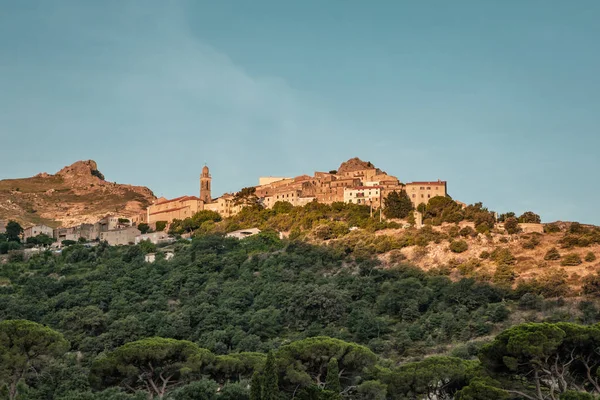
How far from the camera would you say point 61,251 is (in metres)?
85.8

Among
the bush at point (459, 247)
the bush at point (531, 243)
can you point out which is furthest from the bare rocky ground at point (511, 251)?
the bush at point (459, 247)

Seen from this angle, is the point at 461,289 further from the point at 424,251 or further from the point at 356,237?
the point at 356,237

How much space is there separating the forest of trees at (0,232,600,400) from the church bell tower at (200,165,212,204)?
75.7 ft

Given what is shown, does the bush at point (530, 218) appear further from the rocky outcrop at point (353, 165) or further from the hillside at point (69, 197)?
the hillside at point (69, 197)

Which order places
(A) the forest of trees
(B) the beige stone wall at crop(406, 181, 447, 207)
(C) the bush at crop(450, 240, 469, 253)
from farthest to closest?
(B) the beige stone wall at crop(406, 181, 447, 207)
(C) the bush at crop(450, 240, 469, 253)
(A) the forest of trees

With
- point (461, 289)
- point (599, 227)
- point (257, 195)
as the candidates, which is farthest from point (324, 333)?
point (257, 195)

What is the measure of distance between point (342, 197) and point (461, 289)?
101 ft

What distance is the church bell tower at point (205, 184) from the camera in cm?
10259

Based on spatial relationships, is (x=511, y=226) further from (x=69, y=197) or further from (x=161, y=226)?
(x=69, y=197)

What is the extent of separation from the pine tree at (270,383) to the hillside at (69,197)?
7923cm

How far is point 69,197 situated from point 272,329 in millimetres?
82547

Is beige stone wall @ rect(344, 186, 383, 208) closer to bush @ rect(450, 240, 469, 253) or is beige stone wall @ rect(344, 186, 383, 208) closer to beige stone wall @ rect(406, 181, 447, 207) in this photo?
beige stone wall @ rect(406, 181, 447, 207)

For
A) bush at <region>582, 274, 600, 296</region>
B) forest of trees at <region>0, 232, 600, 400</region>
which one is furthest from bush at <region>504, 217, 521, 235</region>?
bush at <region>582, 274, 600, 296</region>

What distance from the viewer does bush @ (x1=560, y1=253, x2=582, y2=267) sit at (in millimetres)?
59344
